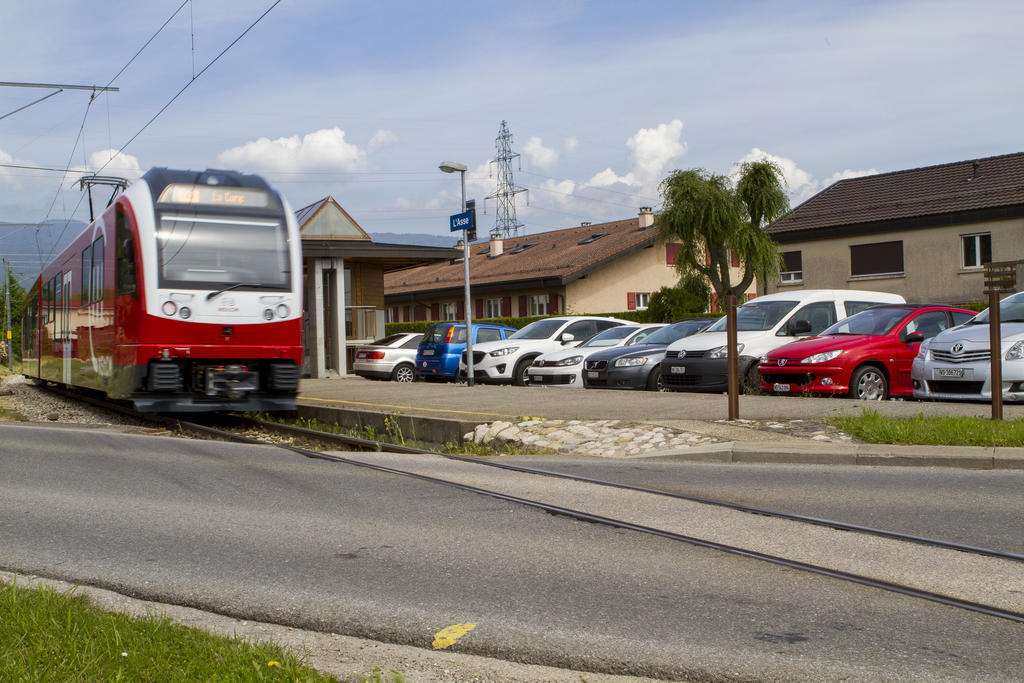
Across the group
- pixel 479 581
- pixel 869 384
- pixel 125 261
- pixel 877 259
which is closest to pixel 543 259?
pixel 877 259

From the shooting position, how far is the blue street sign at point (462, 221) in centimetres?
2039

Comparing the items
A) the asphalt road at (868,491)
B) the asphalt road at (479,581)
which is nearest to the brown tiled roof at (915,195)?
the asphalt road at (868,491)

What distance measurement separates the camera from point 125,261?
13.5 metres

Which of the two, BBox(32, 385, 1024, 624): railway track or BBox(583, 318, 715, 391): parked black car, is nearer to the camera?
BBox(32, 385, 1024, 624): railway track

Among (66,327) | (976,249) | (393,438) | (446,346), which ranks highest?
(976,249)

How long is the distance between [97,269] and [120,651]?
12744 mm

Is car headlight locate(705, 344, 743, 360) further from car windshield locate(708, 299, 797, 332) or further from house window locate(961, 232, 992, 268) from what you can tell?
house window locate(961, 232, 992, 268)

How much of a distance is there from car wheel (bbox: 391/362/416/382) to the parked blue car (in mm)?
669

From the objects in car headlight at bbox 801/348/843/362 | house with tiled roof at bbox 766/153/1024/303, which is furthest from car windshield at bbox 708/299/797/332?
house with tiled roof at bbox 766/153/1024/303

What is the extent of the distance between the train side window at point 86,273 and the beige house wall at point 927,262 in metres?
25.3

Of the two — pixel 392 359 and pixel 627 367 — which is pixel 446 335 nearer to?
pixel 392 359

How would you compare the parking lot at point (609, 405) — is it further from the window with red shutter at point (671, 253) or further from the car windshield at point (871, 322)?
A: the window with red shutter at point (671, 253)

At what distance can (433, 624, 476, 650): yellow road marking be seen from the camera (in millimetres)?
4053

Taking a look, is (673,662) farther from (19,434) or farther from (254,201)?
(254,201)
